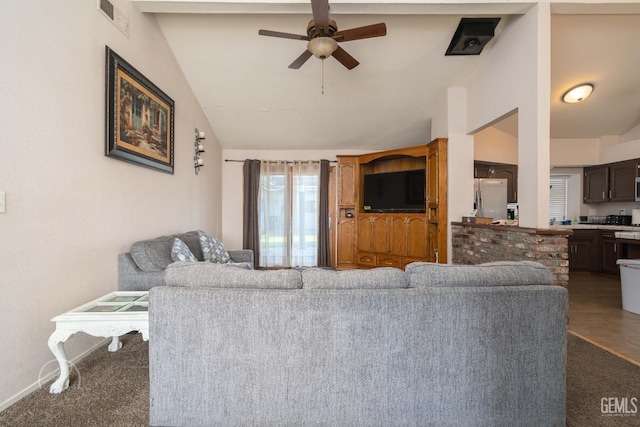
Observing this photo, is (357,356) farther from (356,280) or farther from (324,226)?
(324,226)

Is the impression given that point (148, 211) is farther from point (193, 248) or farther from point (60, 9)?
point (60, 9)

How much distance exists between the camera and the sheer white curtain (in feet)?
17.9

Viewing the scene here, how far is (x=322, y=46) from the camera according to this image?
2.50 m

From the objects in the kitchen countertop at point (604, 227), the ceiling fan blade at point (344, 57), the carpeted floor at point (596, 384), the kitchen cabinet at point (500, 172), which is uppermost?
the ceiling fan blade at point (344, 57)

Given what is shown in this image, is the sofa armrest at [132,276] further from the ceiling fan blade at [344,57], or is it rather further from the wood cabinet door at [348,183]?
the wood cabinet door at [348,183]

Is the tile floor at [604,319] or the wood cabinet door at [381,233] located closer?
the tile floor at [604,319]

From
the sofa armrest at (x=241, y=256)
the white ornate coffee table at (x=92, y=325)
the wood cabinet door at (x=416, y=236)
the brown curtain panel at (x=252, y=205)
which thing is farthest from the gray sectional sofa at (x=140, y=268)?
the wood cabinet door at (x=416, y=236)

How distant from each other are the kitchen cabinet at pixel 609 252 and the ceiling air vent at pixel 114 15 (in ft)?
23.4

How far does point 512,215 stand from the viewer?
13.5 ft

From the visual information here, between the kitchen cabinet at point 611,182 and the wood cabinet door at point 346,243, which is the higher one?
the kitchen cabinet at point 611,182

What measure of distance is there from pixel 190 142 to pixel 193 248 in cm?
156

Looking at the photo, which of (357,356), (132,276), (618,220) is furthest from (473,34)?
(618,220)

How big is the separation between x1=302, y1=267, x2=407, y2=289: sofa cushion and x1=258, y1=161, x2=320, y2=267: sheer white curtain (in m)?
4.10

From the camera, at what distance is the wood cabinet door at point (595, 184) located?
16.0 ft
